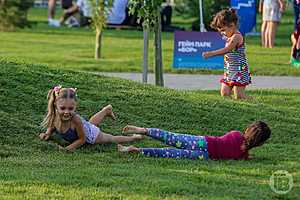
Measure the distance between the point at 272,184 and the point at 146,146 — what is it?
219cm

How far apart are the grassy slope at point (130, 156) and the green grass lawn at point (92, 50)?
2310mm

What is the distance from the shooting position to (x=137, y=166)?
8352mm

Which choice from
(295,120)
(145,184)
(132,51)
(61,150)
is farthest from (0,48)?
(145,184)

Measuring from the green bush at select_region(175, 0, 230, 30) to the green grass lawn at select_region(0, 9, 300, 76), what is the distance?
130 centimetres

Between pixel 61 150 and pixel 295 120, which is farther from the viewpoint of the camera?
pixel 295 120

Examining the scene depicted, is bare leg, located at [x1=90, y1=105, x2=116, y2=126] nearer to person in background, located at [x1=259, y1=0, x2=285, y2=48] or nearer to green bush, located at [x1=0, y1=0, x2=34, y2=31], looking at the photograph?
person in background, located at [x1=259, y1=0, x2=285, y2=48]

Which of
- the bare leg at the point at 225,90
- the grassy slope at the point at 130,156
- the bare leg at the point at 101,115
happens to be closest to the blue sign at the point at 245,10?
the grassy slope at the point at 130,156

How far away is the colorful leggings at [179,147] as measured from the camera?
8945 mm

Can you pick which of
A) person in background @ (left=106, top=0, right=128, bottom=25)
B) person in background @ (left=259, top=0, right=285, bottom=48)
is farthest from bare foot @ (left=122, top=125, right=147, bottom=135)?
person in background @ (left=106, top=0, right=128, bottom=25)

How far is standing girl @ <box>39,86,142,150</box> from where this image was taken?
911 cm

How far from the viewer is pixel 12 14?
99.8ft

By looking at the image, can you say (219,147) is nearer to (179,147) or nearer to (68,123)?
(179,147)

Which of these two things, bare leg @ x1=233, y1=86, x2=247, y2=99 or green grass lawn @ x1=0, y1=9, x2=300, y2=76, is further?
green grass lawn @ x1=0, y1=9, x2=300, y2=76

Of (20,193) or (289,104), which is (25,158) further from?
(289,104)
